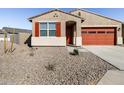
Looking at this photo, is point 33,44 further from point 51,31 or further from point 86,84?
point 86,84

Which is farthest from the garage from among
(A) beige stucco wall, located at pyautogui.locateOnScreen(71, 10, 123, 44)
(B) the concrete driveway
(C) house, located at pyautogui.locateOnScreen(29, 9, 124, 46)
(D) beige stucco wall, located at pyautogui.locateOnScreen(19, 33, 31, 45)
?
(D) beige stucco wall, located at pyautogui.locateOnScreen(19, 33, 31, 45)

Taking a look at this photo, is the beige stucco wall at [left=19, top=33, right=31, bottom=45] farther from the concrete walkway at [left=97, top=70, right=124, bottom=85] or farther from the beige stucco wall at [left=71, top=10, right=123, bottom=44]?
the concrete walkway at [left=97, top=70, right=124, bottom=85]

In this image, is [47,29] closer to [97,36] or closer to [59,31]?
[59,31]

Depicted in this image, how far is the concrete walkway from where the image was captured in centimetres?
623

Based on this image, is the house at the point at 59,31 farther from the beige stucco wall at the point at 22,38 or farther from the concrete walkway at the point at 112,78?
the concrete walkway at the point at 112,78

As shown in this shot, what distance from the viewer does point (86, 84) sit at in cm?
627

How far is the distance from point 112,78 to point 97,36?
18395 millimetres

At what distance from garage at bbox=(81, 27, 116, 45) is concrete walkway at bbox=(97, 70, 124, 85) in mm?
17143

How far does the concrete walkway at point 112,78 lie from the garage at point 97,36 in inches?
Result: 675

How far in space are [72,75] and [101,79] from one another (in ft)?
4.00

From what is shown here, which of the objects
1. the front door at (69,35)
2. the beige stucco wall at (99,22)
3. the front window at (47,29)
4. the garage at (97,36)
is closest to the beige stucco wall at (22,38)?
the front door at (69,35)

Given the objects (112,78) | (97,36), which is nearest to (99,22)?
(97,36)

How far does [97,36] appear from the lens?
81.1 ft

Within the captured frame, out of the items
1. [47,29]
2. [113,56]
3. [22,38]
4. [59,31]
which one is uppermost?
[47,29]
